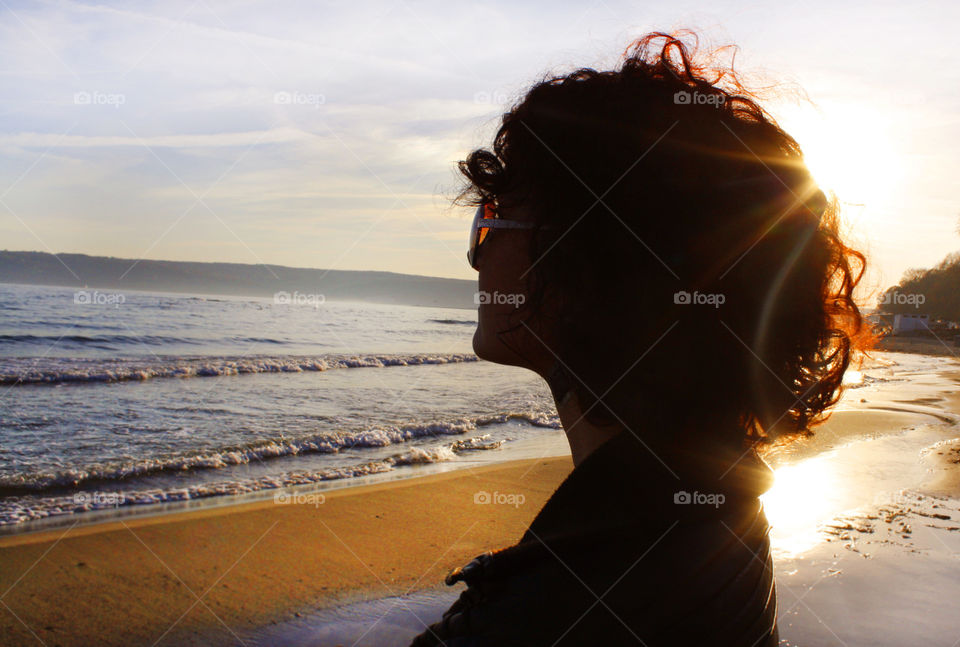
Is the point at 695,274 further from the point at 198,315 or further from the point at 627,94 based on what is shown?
the point at 198,315

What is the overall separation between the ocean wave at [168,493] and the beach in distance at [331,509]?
3cm

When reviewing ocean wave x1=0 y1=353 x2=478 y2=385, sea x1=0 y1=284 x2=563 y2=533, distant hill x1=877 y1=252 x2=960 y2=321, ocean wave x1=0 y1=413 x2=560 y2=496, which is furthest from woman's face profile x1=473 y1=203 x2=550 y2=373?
distant hill x1=877 y1=252 x2=960 y2=321

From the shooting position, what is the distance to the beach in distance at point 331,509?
14.1 feet

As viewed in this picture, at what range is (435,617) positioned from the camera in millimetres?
4320

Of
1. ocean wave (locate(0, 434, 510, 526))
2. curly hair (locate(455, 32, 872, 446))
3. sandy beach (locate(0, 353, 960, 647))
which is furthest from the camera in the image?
ocean wave (locate(0, 434, 510, 526))

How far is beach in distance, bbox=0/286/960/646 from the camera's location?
430cm

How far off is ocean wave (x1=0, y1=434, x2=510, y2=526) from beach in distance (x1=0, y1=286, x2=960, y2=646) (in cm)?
3

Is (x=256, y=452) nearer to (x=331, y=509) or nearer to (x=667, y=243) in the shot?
(x=331, y=509)

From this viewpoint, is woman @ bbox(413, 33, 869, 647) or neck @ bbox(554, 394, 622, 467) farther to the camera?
neck @ bbox(554, 394, 622, 467)

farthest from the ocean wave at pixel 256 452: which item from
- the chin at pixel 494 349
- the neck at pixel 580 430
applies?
the neck at pixel 580 430

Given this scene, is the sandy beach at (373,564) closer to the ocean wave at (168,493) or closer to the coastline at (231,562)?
the coastline at (231,562)

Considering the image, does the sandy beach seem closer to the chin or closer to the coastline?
the coastline

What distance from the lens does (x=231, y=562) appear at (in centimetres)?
524

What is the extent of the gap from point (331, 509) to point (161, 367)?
12584 mm
